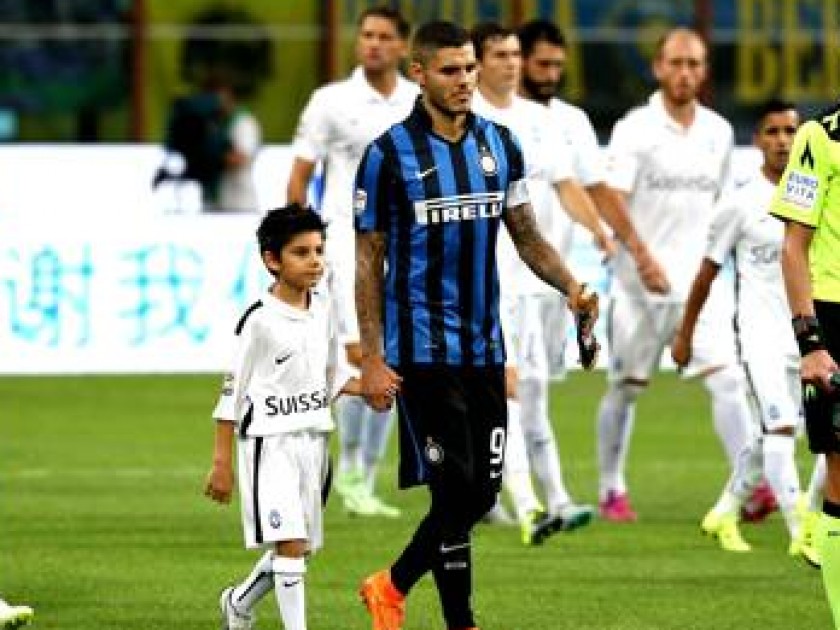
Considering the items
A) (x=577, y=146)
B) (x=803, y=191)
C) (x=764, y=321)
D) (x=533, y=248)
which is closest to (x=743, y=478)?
(x=764, y=321)

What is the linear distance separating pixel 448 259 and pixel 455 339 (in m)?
0.29

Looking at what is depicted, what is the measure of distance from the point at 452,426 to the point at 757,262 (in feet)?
13.2

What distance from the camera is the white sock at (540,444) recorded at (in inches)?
624

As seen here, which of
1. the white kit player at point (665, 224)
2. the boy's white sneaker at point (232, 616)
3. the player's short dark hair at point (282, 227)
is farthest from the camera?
the white kit player at point (665, 224)

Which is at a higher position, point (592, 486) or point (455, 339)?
point (455, 339)

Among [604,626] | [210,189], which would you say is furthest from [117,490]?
[210,189]

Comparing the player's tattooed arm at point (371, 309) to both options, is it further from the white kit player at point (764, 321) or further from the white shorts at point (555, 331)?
the white shorts at point (555, 331)

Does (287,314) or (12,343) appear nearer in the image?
(287,314)

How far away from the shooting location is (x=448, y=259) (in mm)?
11805

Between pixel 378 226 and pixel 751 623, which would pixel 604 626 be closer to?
pixel 751 623

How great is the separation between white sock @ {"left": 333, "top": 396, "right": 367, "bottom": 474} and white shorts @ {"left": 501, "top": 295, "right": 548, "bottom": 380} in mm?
1058

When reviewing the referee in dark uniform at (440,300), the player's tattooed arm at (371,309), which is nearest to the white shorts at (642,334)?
the referee in dark uniform at (440,300)

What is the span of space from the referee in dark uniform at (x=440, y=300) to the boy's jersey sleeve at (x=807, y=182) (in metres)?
0.86

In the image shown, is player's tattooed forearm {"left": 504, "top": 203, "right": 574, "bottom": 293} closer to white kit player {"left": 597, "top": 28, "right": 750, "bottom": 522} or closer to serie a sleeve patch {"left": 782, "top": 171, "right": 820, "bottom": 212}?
serie a sleeve patch {"left": 782, "top": 171, "right": 820, "bottom": 212}
